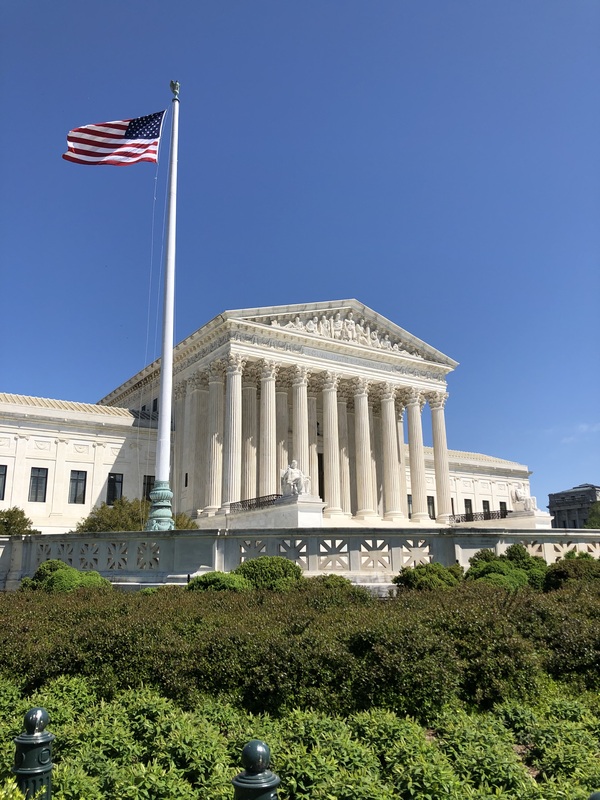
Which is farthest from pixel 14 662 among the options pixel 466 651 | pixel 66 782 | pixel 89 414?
pixel 89 414

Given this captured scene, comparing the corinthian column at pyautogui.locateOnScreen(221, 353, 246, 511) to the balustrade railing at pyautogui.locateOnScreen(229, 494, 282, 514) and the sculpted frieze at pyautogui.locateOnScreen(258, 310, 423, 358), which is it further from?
the sculpted frieze at pyautogui.locateOnScreen(258, 310, 423, 358)

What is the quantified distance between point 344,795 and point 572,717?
338 centimetres

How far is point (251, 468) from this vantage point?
153ft

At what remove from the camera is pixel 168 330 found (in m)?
23.6

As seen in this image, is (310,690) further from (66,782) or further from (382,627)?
(66,782)

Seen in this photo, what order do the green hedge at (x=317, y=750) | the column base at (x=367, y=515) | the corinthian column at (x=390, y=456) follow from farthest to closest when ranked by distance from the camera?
the corinthian column at (x=390, y=456) → the column base at (x=367, y=515) → the green hedge at (x=317, y=750)

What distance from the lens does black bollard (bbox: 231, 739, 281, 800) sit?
3.74 m

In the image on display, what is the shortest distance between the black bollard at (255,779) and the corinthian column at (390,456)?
47.8 meters

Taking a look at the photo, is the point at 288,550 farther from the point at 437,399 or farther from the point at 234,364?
the point at 437,399

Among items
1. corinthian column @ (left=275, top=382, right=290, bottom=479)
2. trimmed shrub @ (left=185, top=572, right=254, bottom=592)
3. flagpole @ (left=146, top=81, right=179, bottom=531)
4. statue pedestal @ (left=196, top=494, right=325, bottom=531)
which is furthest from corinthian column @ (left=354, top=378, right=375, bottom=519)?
trimmed shrub @ (left=185, top=572, right=254, bottom=592)

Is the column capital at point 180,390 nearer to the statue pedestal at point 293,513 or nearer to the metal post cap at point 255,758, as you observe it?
the statue pedestal at point 293,513

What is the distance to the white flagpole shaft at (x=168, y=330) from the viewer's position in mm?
22469

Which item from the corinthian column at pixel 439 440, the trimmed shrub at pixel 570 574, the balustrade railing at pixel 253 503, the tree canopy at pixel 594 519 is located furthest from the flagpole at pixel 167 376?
the tree canopy at pixel 594 519

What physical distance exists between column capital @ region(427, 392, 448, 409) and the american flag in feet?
120
